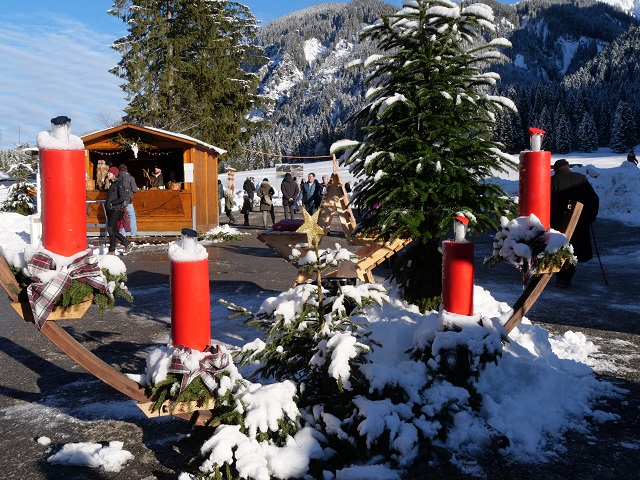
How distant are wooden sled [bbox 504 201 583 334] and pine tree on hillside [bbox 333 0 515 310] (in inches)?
27.4

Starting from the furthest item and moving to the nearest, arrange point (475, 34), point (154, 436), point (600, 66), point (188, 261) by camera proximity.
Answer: point (600, 66), point (475, 34), point (154, 436), point (188, 261)

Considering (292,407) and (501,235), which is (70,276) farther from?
(501,235)

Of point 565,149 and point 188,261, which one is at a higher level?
point 565,149

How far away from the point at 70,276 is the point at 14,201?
24.2 m

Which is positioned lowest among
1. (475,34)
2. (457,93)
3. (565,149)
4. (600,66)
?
(457,93)

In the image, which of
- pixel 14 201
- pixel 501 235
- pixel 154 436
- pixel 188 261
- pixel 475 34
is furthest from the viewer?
pixel 14 201

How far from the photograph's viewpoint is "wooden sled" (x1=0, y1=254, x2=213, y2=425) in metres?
2.36

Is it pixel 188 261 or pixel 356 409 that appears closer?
pixel 188 261

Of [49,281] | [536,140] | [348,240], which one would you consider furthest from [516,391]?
[49,281]

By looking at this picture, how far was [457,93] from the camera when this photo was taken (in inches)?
169

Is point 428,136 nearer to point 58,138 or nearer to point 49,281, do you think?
point 58,138

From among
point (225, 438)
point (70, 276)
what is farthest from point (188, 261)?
point (225, 438)

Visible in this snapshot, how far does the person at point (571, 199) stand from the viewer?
26.2 ft

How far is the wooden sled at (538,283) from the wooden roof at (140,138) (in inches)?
561
